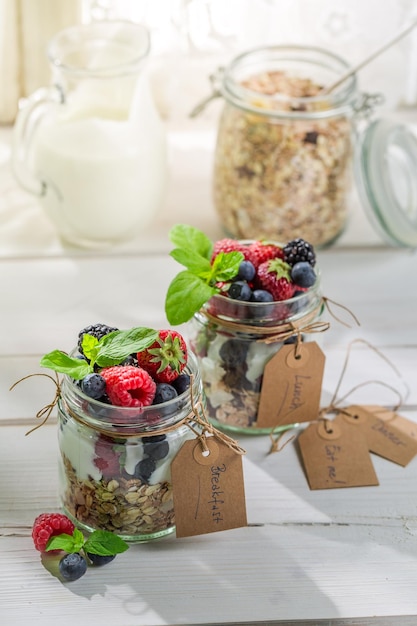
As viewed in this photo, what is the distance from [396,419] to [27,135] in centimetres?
71

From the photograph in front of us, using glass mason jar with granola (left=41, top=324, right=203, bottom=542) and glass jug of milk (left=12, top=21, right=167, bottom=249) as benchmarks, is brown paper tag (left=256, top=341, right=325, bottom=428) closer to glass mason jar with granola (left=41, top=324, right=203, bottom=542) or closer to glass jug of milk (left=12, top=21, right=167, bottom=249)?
glass mason jar with granola (left=41, top=324, right=203, bottom=542)

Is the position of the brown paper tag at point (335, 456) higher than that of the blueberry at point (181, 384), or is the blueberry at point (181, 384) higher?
the blueberry at point (181, 384)

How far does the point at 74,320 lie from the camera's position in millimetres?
1356

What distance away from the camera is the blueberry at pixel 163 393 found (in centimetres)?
92

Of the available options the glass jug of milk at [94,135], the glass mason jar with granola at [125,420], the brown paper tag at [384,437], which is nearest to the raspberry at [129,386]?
the glass mason jar with granola at [125,420]

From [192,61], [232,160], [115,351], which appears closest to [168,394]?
[115,351]

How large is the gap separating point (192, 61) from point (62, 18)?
25 cm

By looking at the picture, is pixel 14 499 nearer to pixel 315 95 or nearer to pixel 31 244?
pixel 31 244

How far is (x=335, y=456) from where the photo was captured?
3.70 ft

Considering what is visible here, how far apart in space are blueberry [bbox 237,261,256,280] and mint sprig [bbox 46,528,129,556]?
0.32 meters

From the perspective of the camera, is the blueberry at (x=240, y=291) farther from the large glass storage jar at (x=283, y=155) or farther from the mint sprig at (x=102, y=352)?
the large glass storage jar at (x=283, y=155)

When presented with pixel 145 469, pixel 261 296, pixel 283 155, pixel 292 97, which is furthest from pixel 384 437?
pixel 292 97

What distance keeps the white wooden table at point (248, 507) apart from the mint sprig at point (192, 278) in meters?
0.21

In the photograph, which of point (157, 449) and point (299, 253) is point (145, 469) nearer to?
point (157, 449)
